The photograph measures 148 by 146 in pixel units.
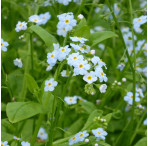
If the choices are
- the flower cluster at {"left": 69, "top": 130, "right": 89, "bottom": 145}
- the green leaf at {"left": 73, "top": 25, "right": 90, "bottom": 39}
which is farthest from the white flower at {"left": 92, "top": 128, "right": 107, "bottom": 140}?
the green leaf at {"left": 73, "top": 25, "right": 90, "bottom": 39}

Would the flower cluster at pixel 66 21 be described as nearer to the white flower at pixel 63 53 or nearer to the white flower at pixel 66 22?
the white flower at pixel 66 22

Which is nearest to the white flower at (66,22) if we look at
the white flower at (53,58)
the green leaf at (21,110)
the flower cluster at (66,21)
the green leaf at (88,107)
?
the flower cluster at (66,21)

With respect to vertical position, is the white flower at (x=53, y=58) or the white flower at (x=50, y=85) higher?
the white flower at (x=53, y=58)

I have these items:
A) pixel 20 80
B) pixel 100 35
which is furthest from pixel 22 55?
pixel 100 35

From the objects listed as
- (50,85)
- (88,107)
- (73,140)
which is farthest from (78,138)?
(88,107)

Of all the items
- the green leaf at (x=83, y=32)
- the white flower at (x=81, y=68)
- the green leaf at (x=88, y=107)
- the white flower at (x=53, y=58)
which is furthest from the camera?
the green leaf at (x=88, y=107)
